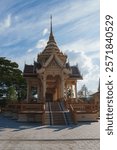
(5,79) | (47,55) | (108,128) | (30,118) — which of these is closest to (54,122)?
(30,118)

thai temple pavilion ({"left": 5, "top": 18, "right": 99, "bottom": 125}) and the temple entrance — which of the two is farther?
the temple entrance

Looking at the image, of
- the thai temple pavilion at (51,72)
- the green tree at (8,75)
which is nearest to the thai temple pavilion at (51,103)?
the thai temple pavilion at (51,72)

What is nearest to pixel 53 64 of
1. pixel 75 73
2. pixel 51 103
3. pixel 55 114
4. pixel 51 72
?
pixel 51 72

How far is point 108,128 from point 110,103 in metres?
0.60

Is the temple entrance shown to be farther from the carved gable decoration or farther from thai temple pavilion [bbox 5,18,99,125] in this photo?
the carved gable decoration

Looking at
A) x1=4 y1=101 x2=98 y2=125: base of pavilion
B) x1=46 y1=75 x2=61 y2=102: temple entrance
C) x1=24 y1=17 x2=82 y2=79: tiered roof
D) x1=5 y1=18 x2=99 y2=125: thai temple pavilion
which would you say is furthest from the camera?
x1=46 y1=75 x2=61 y2=102: temple entrance

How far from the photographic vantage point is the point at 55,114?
24.2m

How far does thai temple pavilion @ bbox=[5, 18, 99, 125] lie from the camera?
23.7 m

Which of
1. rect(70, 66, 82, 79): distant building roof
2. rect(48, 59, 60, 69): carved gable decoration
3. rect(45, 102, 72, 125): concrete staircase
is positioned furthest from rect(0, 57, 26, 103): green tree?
rect(45, 102, 72, 125): concrete staircase

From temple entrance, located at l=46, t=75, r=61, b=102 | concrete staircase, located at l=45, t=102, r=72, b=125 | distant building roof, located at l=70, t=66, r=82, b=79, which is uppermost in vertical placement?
distant building roof, located at l=70, t=66, r=82, b=79

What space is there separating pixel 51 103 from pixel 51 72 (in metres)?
3.45

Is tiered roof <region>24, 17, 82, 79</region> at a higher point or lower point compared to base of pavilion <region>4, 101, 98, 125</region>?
higher

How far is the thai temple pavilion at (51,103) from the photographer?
77.7 ft

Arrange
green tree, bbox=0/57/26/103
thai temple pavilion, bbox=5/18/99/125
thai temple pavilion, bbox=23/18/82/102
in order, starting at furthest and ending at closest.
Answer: green tree, bbox=0/57/26/103, thai temple pavilion, bbox=23/18/82/102, thai temple pavilion, bbox=5/18/99/125
